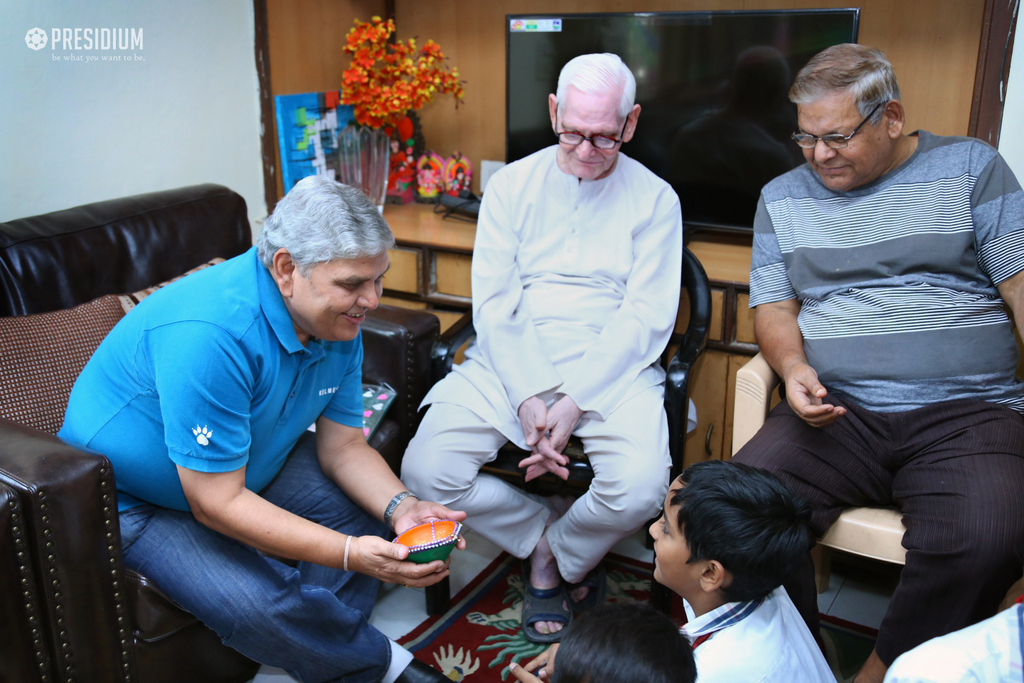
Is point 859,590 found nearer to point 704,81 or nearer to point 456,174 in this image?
point 704,81

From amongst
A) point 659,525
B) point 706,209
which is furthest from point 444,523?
point 706,209

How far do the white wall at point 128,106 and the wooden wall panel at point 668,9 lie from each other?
2.47ft

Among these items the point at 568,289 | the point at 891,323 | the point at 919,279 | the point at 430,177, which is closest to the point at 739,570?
the point at 891,323

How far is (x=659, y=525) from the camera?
4.88 ft

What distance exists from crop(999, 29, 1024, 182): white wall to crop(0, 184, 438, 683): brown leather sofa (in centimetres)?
166

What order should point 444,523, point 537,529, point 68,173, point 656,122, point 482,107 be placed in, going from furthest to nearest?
point 482,107
point 656,122
point 68,173
point 537,529
point 444,523

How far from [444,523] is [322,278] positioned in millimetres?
515

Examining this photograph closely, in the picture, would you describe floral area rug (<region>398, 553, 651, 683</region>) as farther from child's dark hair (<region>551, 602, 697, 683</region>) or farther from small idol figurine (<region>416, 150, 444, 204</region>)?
small idol figurine (<region>416, 150, 444, 204</region>)

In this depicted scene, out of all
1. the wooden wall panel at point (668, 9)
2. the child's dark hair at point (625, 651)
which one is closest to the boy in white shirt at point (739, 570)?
the child's dark hair at point (625, 651)

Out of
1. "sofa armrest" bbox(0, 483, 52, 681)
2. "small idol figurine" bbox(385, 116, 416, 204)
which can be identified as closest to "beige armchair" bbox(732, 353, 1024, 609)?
"sofa armrest" bbox(0, 483, 52, 681)

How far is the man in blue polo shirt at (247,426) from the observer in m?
1.45

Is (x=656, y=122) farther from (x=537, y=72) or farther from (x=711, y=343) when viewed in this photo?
(x=711, y=343)

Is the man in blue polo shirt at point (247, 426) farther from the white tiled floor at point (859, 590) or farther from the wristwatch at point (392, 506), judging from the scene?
the white tiled floor at point (859, 590)

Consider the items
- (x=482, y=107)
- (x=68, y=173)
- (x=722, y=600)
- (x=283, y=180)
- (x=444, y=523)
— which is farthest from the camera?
(x=482, y=107)
